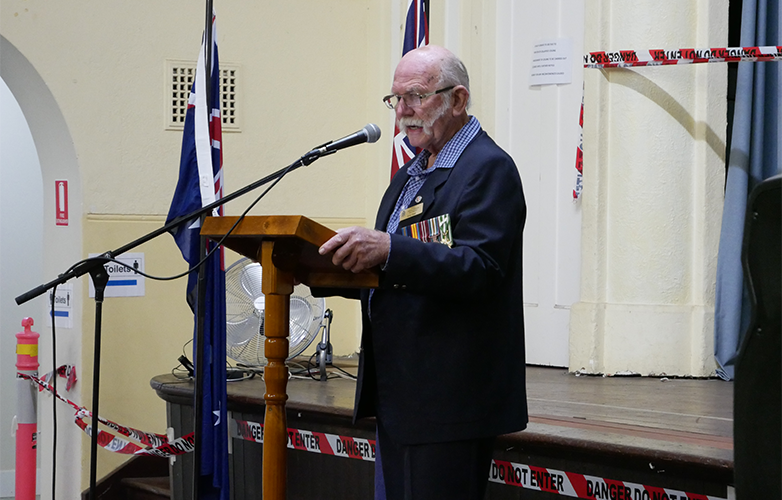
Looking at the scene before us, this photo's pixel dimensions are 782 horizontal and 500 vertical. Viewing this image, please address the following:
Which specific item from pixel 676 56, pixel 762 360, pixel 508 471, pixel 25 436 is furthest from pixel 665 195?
pixel 25 436

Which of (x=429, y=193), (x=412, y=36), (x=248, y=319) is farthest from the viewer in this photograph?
(x=412, y=36)

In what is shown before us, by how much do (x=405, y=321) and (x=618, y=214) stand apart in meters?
2.47

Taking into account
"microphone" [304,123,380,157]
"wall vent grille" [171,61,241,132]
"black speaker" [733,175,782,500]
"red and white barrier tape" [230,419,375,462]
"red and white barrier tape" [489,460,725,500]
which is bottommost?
"red and white barrier tape" [230,419,375,462]

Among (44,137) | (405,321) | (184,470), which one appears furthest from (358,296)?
(44,137)

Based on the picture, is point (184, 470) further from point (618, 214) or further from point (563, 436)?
point (618, 214)

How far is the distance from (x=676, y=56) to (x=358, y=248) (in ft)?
8.97

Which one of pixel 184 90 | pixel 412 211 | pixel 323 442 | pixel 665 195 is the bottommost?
pixel 323 442

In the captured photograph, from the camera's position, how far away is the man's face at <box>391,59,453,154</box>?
1944 mm

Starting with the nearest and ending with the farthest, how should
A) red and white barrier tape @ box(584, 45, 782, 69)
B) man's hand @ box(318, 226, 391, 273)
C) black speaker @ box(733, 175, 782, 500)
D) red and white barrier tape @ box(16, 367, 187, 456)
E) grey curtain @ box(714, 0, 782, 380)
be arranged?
black speaker @ box(733, 175, 782, 500) < man's hand @ box(318, 226, 391, 273) < red and white barrier tape @ box(16, 367, 187, 456) < red and white barrier tape @ box(584, 45, 782, 69) < grey curtain @ box(714, 0, 782, 380)

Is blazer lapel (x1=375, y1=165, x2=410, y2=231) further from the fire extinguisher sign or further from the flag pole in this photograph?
the fire extinguisher sign

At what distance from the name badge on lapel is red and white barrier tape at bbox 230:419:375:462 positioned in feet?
4.13

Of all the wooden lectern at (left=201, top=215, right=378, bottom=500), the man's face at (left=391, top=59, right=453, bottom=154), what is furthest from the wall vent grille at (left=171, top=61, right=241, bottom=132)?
the wooden lectern at (left=201, top=215, right=378, bottom=500)

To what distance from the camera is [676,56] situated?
3754 millimetres

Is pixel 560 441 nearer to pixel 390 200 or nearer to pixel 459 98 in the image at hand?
pixel 390 200
